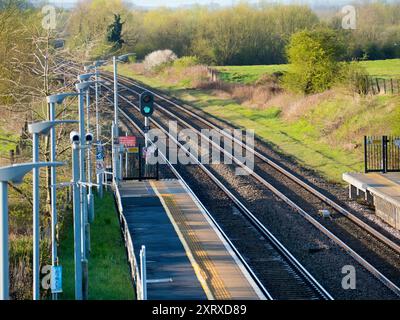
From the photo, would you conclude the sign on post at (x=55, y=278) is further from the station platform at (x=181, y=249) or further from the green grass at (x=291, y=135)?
the green grass at (x=291, y=135)

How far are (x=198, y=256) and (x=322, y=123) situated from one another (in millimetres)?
21693

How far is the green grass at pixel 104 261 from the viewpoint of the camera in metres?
15.8

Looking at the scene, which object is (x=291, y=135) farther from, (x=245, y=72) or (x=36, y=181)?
(x=245, y=72)

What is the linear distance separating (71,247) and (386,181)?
9.69 metres

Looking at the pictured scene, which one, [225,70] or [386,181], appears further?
[225,70]

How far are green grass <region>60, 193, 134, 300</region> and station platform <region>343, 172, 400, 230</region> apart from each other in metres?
6.87

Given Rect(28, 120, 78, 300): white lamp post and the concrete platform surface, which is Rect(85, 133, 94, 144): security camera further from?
the concrete platform surface

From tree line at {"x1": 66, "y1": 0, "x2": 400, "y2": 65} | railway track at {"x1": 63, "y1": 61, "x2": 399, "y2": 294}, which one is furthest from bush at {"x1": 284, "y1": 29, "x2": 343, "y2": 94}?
tree line at {"x1": 66, "y1": 0, "x2": 400, "y2": 65}

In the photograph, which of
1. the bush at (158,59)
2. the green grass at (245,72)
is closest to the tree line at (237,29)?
the bush at (158,59)

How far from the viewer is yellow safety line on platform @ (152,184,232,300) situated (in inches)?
590
